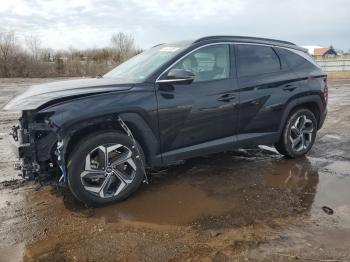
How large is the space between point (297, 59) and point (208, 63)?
1834mm

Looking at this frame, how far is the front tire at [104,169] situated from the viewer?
432cm

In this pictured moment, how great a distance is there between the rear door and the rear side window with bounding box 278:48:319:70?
14cm

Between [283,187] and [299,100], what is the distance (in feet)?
5.36

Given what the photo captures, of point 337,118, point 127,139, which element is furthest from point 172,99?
point 337,118

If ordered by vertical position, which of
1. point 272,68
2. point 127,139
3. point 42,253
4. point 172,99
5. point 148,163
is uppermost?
point 272,68

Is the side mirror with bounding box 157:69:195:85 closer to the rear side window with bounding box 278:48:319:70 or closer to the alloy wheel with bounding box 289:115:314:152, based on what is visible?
the rear side window with bounding box 278:48:319:70

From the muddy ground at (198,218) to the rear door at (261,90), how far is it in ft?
1.84

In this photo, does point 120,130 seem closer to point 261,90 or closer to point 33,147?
point 33,147

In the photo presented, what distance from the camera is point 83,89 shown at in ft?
14.9

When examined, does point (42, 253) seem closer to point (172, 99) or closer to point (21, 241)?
point (21, 241)

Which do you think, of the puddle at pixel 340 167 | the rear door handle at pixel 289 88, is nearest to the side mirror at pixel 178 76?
the rear door handle at pixel 289 88

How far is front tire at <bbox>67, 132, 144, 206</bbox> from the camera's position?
14.2ft

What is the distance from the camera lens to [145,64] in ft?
17.5

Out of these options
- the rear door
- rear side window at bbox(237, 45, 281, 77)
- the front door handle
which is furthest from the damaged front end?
rear side window at bbox(237, 45, 281, 77)
